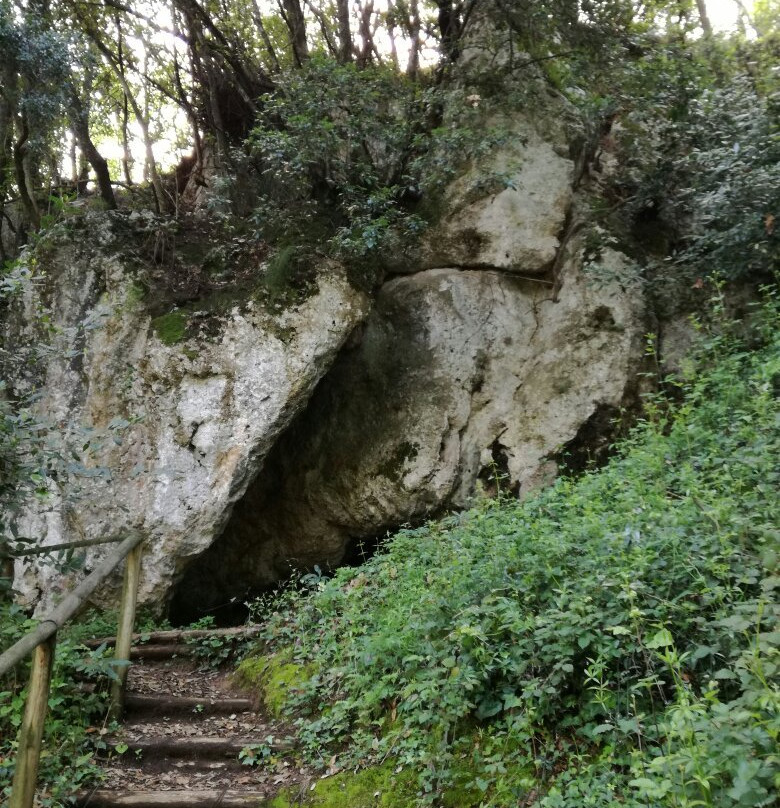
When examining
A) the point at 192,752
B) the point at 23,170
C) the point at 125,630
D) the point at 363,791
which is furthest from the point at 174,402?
the point at 363,791

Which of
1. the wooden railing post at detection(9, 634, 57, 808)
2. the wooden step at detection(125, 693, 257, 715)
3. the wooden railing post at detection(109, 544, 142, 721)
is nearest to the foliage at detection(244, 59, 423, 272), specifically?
the wooden railing post at detection(109, 544, 142, 721)

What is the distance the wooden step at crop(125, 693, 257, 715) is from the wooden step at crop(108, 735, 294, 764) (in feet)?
1.40

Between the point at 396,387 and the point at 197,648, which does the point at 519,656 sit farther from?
the point at 396,387

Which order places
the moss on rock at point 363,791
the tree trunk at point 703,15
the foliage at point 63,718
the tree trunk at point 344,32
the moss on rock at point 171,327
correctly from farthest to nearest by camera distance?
1. the tree trunk at point 703,15
2. the tree trunk at point 344,32
3. the moss on rock at point 171,327
4. the foliage at point 63,718
5. the moss on rock at point 363,791

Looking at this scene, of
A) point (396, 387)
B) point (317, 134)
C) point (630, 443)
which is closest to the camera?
point (630, 443)

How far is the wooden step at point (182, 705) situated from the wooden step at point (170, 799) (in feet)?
3.21

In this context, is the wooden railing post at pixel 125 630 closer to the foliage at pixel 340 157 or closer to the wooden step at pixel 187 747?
the wooden step at pixel 187 747

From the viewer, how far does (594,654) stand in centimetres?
293

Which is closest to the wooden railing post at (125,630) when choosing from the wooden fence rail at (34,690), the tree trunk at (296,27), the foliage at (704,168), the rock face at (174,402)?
the wooden fence rail at (34,690)

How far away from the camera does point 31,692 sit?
9.87 ft

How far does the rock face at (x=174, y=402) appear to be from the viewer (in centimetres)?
645

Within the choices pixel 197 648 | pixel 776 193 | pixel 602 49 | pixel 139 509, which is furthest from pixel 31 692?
pixel 602 49

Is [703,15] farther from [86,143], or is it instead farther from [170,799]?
[170,799]

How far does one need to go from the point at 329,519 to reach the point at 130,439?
240cm
